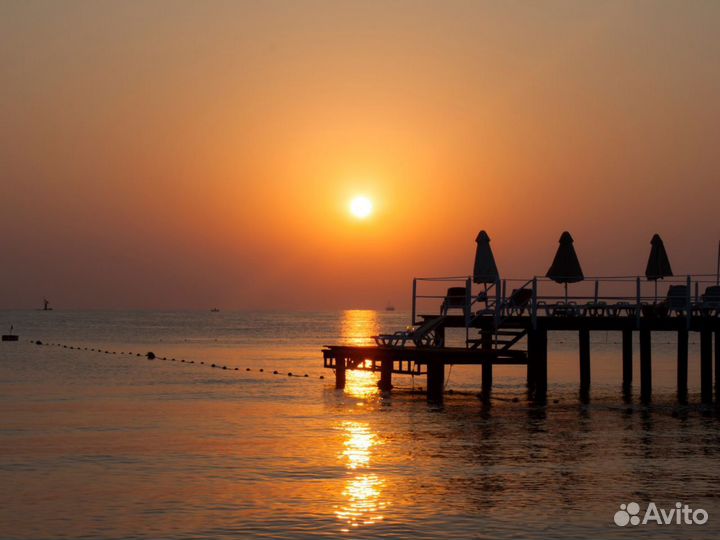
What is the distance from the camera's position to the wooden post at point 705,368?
146 ft

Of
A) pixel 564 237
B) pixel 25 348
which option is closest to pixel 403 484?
pixel 564 237

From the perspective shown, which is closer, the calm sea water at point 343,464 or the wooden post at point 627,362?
the calm sea water at point 343,464

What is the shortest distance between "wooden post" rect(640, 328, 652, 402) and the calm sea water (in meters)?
0.63

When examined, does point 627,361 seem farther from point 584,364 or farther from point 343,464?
point 343,464

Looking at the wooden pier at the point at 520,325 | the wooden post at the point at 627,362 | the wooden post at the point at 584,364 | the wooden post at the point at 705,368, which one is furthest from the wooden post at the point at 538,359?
the wooden post at the point at 627,362

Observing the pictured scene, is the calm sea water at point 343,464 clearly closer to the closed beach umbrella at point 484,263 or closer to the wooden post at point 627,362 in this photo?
the closed beach umbrella at point 484,263

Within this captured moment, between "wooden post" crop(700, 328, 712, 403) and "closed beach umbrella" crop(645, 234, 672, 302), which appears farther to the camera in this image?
"closed beach umbrella" crop(645, 234, 672, 302)

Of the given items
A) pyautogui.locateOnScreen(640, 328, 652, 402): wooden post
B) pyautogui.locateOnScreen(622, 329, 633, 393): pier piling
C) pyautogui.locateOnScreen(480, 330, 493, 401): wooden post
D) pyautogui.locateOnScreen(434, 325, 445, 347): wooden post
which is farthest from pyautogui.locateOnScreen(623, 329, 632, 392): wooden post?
pyautogui.locateOnScreen(434, 325, 445, 347): wooden post

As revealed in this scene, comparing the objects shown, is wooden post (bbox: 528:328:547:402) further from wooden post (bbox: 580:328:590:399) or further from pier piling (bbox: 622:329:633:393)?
pier piling (bbox: 622:329:633:393)

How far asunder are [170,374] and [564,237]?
27.8 m

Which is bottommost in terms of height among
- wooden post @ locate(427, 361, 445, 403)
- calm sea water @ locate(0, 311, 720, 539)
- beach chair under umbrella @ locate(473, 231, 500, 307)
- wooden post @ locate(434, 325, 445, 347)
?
calm sea water @ locate(0, 311, 720, 539)

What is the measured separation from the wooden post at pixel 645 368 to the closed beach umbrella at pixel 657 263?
2.62 metres

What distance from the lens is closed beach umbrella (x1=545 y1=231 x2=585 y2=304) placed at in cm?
4466

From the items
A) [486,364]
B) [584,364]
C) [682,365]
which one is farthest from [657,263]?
[486,364]
